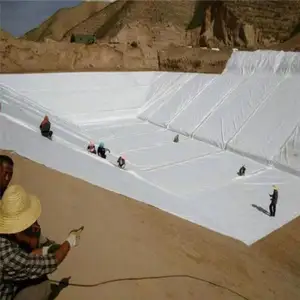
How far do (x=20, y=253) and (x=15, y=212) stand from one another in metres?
0.26

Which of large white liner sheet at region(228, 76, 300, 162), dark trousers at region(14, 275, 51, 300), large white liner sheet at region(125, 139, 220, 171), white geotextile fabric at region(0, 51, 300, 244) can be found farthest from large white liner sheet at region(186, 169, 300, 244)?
dark trousers at region(14, 275, 51, 300)

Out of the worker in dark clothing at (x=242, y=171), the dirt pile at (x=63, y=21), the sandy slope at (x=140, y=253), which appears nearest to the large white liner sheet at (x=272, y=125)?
the worker in dark clothing at (x=242, y=171)

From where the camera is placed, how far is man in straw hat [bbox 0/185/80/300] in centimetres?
225

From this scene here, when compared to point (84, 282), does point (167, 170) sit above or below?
below

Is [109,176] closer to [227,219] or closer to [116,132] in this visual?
[227,219]

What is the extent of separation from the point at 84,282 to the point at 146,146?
8820 mm

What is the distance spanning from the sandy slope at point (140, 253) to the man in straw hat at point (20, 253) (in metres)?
1.37

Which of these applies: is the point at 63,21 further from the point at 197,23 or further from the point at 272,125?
the point at 272,125

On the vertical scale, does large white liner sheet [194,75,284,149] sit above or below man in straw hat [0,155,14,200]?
below

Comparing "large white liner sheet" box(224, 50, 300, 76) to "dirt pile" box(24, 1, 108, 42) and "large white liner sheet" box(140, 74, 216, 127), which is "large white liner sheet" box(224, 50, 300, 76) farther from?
"dirt pile" box(24, 1, 108, 42)

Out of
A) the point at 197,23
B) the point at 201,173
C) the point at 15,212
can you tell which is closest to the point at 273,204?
the point at 201,173

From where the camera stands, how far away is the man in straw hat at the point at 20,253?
225 cm

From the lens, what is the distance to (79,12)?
4747 centimetres

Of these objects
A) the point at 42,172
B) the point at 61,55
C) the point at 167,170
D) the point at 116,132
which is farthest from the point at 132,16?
the point at 42,172
